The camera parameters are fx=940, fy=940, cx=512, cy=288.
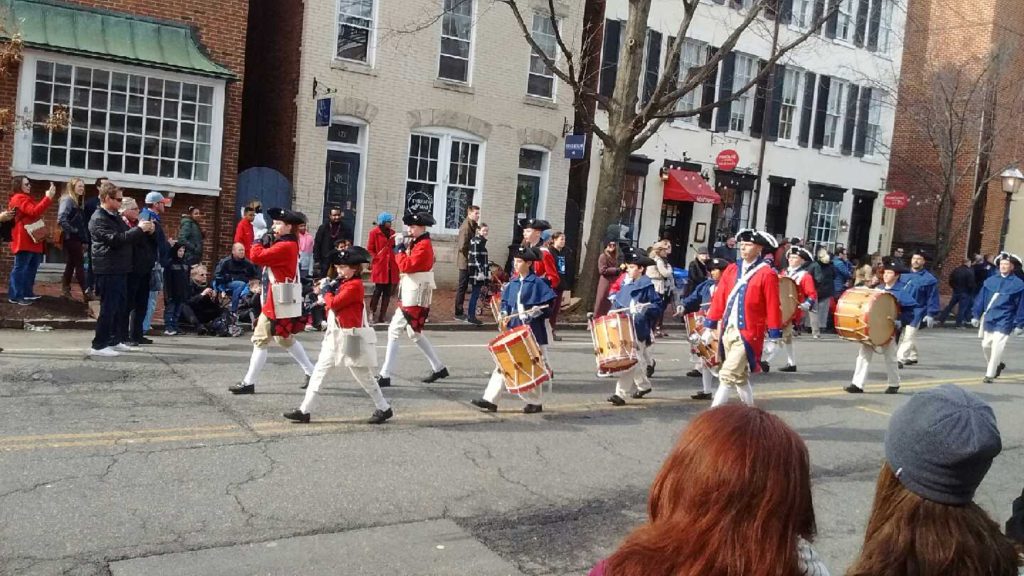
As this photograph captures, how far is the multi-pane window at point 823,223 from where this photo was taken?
2953 cm

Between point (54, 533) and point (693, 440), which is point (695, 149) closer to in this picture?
point (54, 533)

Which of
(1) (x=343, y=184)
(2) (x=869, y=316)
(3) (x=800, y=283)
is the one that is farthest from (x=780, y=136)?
(2) (x=869, y=316)

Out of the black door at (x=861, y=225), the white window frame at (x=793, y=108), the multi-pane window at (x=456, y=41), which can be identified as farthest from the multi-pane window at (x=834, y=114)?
the multi-pane window at (x=456, y=41)

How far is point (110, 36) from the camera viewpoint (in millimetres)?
16188

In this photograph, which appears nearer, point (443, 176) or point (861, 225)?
point (443, 176)

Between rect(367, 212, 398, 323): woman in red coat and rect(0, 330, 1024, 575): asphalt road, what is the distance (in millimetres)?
4003

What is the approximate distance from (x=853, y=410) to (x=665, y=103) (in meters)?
8.04

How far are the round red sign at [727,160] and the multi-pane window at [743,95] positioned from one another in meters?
1.71

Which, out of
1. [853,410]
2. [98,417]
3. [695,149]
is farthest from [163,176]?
[695,149]

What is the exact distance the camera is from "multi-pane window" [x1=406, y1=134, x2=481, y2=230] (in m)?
20.8

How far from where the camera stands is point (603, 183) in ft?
59.0

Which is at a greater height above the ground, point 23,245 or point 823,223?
point 823,223

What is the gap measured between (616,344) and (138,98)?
11.1 m

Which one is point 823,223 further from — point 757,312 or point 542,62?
point 757,312
